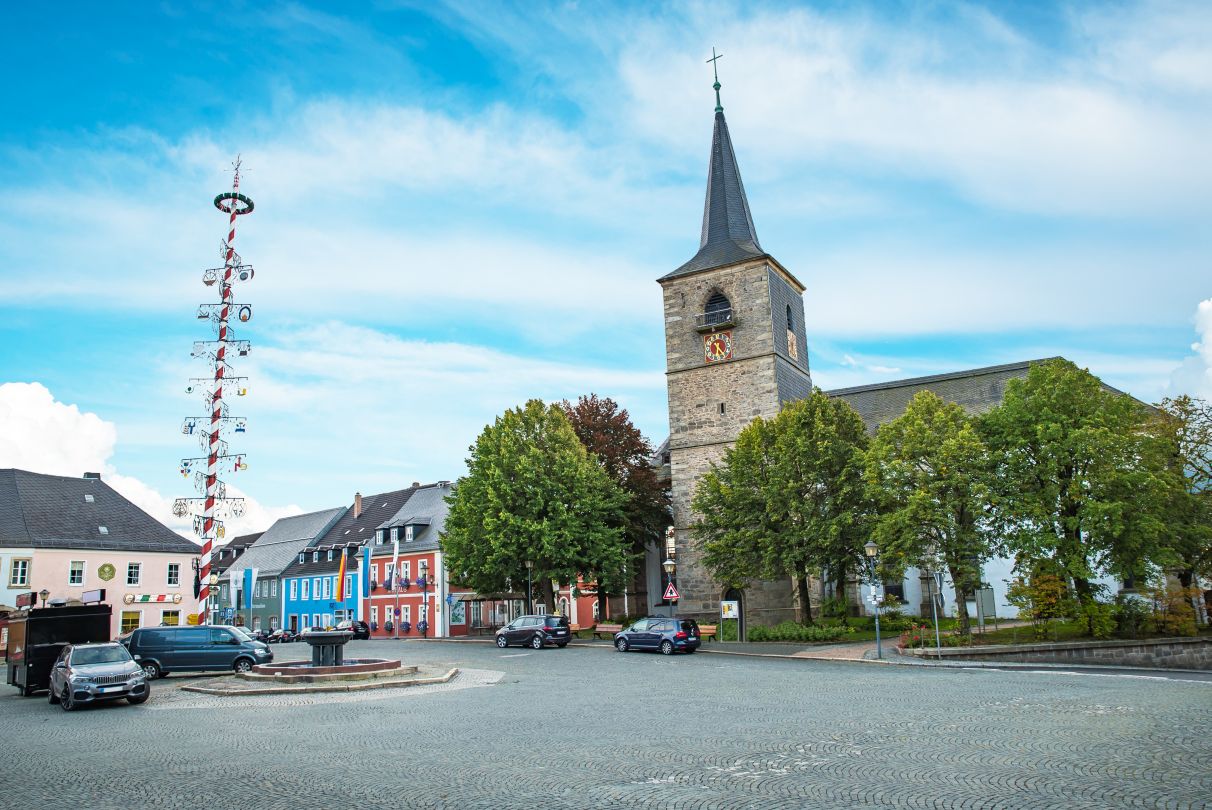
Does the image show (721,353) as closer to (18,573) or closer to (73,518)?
(73,518)

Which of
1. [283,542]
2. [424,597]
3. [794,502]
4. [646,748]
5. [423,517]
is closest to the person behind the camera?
[646,748]

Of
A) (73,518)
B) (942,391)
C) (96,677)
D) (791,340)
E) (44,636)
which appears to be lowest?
(96,677)

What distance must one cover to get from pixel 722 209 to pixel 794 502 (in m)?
20.3

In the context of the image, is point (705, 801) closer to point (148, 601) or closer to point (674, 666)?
point (674, 666)

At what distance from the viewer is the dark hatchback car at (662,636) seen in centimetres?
3147

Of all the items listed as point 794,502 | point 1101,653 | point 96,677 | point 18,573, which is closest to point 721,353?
point 794,502

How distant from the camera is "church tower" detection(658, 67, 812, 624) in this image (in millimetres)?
43938

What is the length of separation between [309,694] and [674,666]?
10470 mm

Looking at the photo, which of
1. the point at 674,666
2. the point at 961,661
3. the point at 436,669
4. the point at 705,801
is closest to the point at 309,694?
the point at 436,669

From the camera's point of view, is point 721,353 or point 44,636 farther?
point 721,353

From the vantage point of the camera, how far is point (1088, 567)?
93.2 ft

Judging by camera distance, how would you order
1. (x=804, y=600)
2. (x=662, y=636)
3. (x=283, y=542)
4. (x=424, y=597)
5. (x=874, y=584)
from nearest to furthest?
(x=874, y=584), (x=662, y=636), (x=804, y=600), (x=424, y=597), (x=283, y=542)

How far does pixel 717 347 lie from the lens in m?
45.8

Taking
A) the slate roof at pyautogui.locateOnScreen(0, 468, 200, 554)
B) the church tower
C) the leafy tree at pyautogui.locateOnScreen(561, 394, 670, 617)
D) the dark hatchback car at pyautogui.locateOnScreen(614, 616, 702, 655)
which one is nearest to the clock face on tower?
the church tower
